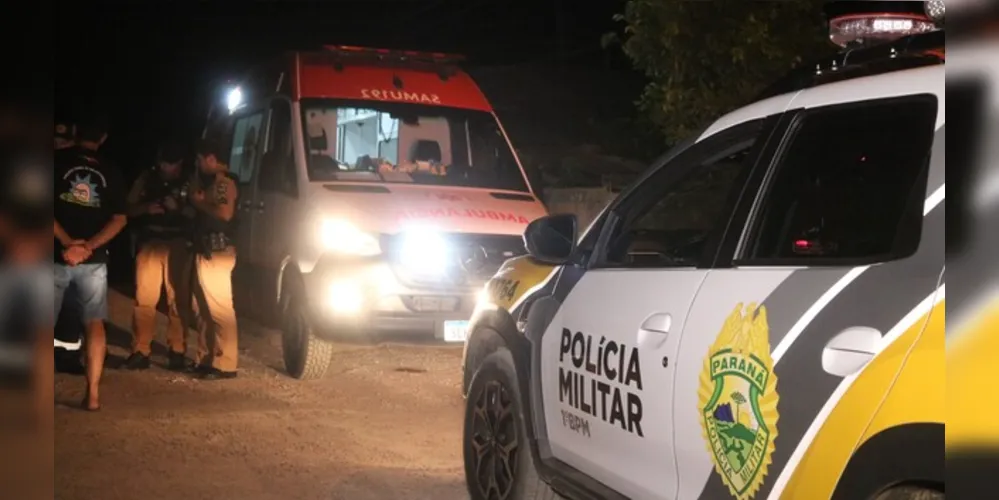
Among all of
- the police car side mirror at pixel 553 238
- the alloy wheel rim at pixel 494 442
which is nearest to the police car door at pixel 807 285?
the police car side mirror at pixel 553 238

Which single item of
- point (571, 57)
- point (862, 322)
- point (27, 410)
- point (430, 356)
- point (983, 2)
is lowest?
point (430, 356)

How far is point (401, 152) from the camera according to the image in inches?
350

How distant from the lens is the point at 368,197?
25.1 ft

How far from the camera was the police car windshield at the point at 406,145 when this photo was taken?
8.15m

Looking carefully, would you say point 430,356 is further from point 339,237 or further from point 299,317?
point 339,237

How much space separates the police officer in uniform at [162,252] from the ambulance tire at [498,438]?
415 centimetres

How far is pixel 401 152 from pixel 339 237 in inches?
65.5

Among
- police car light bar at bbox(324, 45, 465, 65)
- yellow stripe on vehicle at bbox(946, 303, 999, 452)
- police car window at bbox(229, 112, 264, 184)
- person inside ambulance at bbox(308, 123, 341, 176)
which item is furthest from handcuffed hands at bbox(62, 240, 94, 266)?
yellow stripe on vehicle at bbox(946, 303, 999, 452)

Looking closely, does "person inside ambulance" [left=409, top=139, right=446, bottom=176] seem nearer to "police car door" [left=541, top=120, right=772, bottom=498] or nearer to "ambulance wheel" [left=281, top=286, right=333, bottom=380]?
"ambulance wheel" [left=281, top=286, right=333, bottom=380]

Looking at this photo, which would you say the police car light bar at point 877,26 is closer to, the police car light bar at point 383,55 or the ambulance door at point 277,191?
the ambulance door at point 277,191

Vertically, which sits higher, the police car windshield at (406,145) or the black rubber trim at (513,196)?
the police car windshield at (406,145)

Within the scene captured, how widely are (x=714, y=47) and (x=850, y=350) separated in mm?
6767

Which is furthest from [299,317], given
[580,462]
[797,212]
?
[797,212]

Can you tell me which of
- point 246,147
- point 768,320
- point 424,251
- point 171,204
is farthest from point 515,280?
point 246,147
